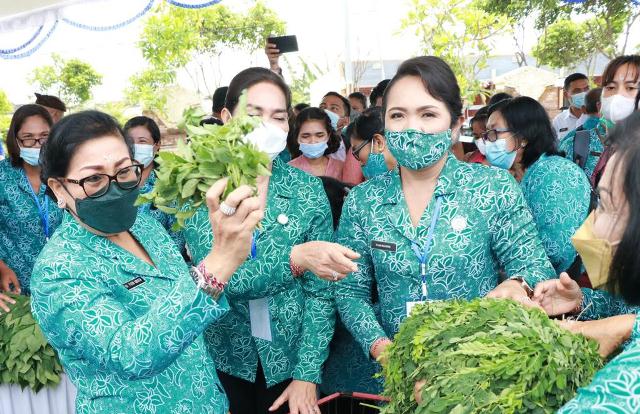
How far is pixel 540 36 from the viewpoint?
67.1ft

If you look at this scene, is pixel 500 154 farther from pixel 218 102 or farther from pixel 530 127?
pixel 218 102

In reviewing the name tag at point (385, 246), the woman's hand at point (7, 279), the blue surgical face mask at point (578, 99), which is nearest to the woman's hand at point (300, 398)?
the name tag at point (385, 246)

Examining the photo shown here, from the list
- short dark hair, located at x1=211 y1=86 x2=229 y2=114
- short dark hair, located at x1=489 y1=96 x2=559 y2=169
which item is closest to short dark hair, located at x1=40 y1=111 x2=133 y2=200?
short dark hair, located at x1=489 y1=96 x2=559 y2=169

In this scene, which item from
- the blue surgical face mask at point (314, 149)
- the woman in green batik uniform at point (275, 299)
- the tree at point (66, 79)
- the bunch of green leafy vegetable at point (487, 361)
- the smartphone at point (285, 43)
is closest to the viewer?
the bunch of green leafy vegetable at point (487, 361)

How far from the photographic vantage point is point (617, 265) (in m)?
1.23

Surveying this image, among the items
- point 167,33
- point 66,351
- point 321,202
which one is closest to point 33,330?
point 66,351

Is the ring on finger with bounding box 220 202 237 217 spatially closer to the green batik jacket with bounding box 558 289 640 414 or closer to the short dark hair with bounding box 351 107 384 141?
the green batik jacket with bounding box 558 289 640 414

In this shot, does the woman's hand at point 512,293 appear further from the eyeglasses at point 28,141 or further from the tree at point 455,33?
the tree at point 455,33

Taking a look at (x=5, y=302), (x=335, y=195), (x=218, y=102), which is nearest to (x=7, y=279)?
(x=5, y=302)

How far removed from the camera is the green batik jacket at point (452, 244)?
7.22ft

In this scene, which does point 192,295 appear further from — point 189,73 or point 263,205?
point 189,73

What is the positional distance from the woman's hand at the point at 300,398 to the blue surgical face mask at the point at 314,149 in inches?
113

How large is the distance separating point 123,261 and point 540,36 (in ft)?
70.2

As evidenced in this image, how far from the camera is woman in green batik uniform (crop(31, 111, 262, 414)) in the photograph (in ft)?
5.08
